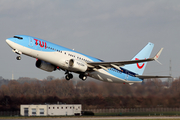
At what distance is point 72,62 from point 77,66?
35.7 inches

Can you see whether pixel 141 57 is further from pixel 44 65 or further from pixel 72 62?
pixel 44 65

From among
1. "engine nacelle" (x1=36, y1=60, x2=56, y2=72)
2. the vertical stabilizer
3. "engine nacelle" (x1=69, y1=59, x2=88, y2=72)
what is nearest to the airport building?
the vertical stabilizer

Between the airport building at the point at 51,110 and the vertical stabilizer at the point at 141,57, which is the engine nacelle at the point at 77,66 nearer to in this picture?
the vertical stabilizer at the point at 141,57

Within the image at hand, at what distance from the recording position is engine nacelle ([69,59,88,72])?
39125 mm

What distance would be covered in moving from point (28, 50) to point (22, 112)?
40517 millimetres

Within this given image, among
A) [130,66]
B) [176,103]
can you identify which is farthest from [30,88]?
[176,103]

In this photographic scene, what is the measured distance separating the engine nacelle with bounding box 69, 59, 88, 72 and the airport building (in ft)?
108

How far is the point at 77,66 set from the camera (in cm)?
3944

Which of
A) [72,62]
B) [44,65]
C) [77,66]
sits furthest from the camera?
[44,65]

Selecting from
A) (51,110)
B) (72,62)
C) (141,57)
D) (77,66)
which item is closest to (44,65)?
(72,62)

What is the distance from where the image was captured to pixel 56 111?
74625 millimetres

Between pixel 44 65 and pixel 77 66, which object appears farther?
pixel 44 65

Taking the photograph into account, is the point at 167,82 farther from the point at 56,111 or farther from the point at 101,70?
the point at 56,111

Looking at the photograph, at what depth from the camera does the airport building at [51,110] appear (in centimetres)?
7277
